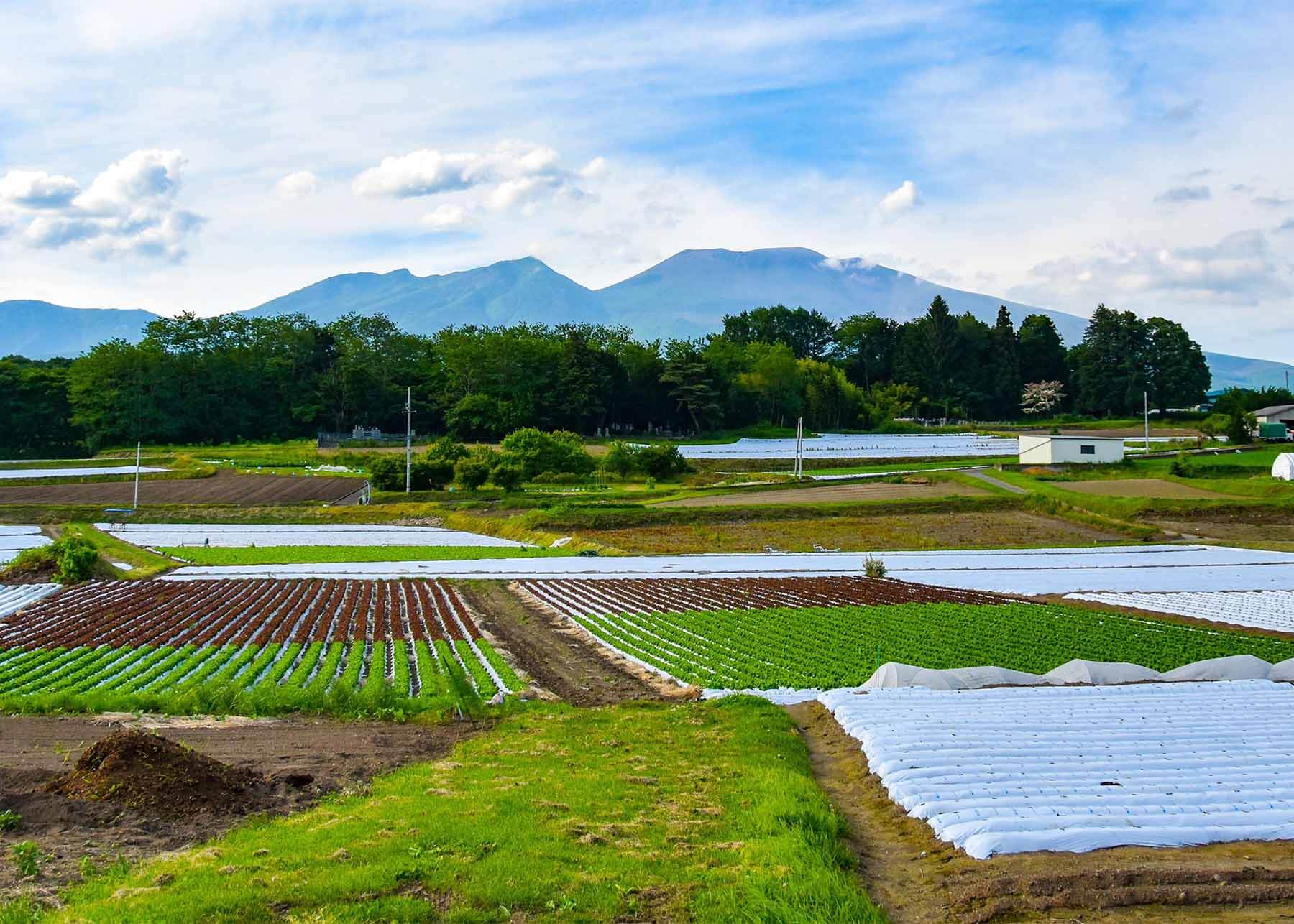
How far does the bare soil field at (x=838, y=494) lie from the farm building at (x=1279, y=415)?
50.7 m

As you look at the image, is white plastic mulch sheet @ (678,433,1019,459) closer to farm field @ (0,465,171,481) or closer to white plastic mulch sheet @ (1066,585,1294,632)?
farm field @ (0,465,171,481)

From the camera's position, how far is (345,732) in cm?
1434

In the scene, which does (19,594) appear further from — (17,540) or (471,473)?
(471,473)

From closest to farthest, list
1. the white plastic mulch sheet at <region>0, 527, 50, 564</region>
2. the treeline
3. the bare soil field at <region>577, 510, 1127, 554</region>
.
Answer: the white plastic mulch sheet at <region>0, 527, 50, 564</region> → the bare soil field at <region>577, 510, 1127, 554</region> → the treeline

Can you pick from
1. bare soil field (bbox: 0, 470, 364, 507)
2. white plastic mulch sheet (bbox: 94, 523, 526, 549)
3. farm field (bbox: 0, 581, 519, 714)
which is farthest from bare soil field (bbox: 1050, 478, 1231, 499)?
bare soil field (bbox: 0, 470, 364, 507)

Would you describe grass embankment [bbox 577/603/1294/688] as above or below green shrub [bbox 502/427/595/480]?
below

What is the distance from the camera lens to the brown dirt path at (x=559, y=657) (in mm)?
17656

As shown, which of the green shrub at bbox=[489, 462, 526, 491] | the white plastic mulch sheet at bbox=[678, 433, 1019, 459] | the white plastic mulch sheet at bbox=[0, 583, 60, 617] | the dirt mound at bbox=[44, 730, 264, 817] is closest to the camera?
the dirt mound at bbox=[44, 730, 264, 817]

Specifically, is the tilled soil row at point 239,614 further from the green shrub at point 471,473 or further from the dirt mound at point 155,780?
the green shrub at point 471,473

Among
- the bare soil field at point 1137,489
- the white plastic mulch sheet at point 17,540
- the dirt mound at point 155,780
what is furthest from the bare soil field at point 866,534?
the dirt mound at point 155,780

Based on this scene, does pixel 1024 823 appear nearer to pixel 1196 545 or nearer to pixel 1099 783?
pixel 1099 783

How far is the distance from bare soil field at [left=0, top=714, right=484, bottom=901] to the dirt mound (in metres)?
0.05

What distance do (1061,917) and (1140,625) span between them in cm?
1819

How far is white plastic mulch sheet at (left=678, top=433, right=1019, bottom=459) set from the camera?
269ft
